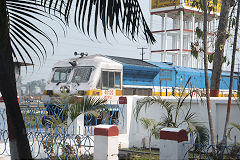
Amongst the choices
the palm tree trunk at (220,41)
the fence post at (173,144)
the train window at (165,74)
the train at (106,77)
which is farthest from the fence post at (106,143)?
the train window at (165,74)

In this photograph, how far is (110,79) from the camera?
15.8 metres

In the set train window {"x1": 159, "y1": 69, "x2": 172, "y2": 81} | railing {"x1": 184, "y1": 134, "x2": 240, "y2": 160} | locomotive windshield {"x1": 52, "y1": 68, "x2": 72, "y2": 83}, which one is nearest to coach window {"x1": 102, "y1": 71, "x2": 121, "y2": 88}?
locomotive windshield {"x1": 52, "y1": 68, "x2": 72, "y2": 83}

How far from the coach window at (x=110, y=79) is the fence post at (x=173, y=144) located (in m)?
9.35

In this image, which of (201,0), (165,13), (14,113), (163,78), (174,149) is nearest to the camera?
(14,113)

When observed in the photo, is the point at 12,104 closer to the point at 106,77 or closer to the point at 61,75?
the point at 106,77

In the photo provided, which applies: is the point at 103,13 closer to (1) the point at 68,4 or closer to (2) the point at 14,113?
(1) the point at 68,4

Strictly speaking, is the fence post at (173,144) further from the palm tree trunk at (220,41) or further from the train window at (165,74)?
the train window at (165,74)

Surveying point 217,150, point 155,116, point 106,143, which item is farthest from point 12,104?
point 155,116

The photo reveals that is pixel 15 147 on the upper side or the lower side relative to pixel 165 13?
lower

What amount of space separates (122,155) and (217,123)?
4622mm

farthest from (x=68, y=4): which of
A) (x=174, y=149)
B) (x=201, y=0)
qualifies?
(x=201, y=0)

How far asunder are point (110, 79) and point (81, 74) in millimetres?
1301

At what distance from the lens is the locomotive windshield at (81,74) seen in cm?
1567

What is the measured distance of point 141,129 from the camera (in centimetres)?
1027
